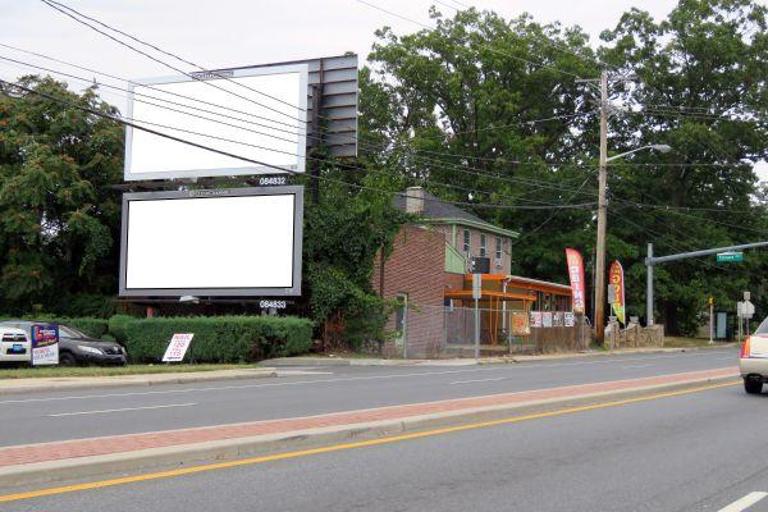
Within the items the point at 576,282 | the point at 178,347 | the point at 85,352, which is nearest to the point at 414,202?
the point at 576,282

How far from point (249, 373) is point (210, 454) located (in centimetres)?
1381

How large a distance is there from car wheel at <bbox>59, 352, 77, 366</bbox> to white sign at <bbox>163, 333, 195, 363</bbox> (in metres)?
3.24

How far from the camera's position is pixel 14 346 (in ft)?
74.7

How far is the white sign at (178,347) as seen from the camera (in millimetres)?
26750

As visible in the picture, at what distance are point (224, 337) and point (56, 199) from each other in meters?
10.6

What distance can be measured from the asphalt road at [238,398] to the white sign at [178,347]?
5608 millimetres

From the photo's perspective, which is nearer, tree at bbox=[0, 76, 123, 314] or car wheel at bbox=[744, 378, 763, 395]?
car wheel at bbox=[744, 378, 763, 395]

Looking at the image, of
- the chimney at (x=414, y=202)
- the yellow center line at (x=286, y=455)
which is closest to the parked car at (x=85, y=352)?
the yellow center line at (x=286, y=455)

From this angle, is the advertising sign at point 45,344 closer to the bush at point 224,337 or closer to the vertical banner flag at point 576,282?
the bush at point 224,337

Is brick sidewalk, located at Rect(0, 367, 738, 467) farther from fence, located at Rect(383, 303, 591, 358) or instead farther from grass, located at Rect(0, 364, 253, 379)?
fence, located at Rect(383, 303, 591, 358)

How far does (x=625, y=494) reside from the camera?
7.45m

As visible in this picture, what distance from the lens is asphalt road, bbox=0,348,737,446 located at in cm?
1123

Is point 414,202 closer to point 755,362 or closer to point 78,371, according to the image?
point 78,371

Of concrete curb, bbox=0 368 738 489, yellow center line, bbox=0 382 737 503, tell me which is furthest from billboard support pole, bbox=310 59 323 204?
concrete curb, bbox=0 368 738 489
